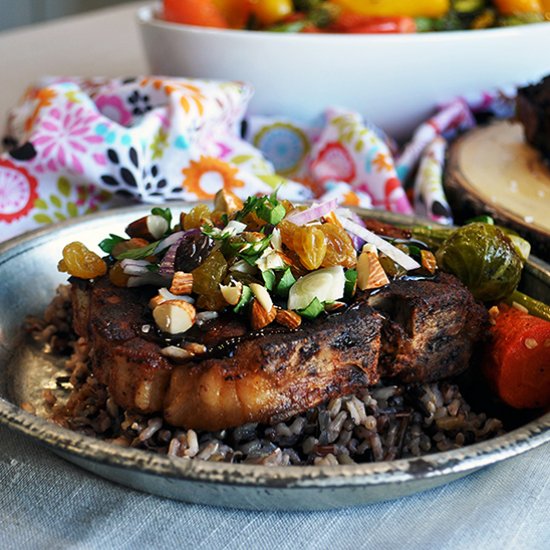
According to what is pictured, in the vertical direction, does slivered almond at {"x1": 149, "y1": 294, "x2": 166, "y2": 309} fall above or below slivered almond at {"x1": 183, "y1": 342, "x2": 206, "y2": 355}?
above

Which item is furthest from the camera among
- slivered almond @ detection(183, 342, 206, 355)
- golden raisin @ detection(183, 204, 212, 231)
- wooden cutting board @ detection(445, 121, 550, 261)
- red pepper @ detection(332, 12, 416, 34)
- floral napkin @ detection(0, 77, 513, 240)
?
red pepper @ detection(332, 12, 416, 34)

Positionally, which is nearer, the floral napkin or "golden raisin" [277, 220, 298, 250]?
"golden raisin" [277, 220, 298, 250]

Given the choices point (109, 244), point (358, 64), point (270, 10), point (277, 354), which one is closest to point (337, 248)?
point (277, 354)

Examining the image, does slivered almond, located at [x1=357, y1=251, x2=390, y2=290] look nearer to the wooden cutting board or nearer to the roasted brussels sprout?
the roasted brussels sprout

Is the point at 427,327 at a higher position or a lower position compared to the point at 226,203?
lower

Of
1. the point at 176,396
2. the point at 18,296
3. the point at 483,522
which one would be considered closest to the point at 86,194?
the point at 18,296

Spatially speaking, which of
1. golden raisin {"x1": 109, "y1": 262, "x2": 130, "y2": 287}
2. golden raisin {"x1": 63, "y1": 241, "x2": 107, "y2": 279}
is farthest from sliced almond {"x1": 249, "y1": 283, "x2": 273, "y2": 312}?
golden raisin {"x1": 63, "y1": 241, "x2": 107, "y2": 279}

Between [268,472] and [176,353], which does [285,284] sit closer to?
[176,353]

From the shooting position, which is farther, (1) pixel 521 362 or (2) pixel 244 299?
(1) pixel 521 362
